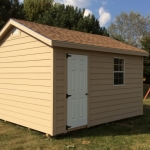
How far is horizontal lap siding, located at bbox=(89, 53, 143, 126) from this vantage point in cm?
798

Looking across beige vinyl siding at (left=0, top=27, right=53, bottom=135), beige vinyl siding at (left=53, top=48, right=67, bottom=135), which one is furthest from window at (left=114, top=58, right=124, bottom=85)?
beige vinyl siding at (left=0, top=27, right=53, bottom=135)

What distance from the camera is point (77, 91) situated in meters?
7.37

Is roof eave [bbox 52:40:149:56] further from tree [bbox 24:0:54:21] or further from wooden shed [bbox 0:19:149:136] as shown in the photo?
tree [bbox 24:0:54:21]

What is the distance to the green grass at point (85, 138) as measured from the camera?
20.0 ft

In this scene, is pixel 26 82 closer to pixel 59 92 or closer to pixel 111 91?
pixel 59 92

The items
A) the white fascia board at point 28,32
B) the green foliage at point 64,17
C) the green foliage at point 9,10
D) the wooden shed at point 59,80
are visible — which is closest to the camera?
the white fascia board at point 28,32

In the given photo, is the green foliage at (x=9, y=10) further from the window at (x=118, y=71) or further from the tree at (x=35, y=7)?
the window at (x=118, y=71)

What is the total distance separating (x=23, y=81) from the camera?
779 cm

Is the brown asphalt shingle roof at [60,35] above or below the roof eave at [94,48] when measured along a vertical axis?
above

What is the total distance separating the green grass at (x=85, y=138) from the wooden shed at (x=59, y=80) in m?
0.24

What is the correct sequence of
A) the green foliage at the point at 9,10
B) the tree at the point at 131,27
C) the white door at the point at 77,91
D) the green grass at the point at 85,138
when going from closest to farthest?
the green grass at the point at 85,138 → the white door at the point at 77,91 → the green foliage at the point at 9,10 → the tree at the point at 131,27

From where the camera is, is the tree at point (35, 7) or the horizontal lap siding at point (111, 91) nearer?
the horizontal lap siding at point (111, 91)

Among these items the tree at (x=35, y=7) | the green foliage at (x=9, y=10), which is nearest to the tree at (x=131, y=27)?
the tree at (x=35, y=7)

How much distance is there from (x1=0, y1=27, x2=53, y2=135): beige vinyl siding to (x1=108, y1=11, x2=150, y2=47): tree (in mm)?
30026
